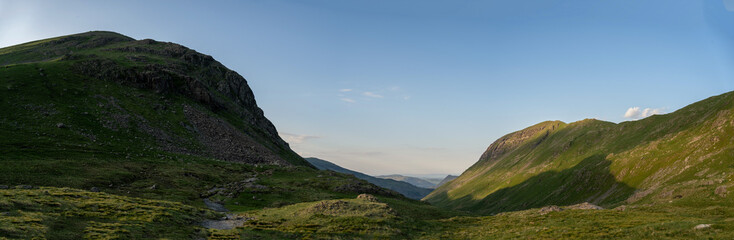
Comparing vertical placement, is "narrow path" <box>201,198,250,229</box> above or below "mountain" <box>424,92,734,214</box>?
below

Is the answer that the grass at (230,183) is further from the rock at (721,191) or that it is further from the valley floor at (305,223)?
the rock at (721,191)

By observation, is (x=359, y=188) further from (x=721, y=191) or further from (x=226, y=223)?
(x=721, y=191)

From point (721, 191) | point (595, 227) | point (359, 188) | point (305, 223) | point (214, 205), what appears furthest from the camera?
point (359, 188)

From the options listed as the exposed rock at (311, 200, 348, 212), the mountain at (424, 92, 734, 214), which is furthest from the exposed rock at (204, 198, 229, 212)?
the mountain at (424, 92, 734, 214)

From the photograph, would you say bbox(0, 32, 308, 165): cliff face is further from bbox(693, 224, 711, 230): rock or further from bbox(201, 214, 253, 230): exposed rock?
bbox(693, 224, 711, 230): rock

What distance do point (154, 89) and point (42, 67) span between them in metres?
42.8

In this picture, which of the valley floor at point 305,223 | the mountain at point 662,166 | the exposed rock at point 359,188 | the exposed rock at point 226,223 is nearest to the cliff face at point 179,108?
the exposed rock at point 359,188

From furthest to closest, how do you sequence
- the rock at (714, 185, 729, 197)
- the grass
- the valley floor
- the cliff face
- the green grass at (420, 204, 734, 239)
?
the cliff face
the rock at (714, 185, 729, 197)
the grass
the valley floor
the green grass at (420, 204, 734, 239)

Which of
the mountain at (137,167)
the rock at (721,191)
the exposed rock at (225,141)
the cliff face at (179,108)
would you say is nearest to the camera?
the mountain at (137,167)

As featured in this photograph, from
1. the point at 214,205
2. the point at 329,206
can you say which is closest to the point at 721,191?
the point at 329,206

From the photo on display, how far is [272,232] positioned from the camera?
44938 mm

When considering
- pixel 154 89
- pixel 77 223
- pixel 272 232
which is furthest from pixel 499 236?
pixel 154 89

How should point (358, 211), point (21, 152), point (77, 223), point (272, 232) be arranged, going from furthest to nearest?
point (21, 152)
point (358, 211)
point (272, 232)
point (77, 223)

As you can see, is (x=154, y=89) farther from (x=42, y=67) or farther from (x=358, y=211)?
(x=358, y=211)
